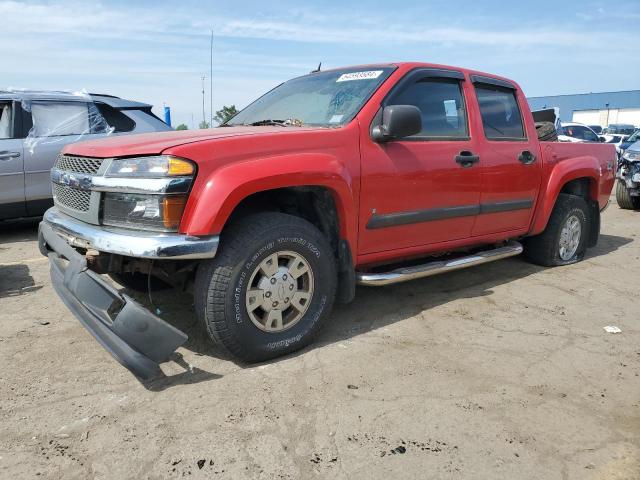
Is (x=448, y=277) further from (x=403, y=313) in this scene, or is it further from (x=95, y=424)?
(x=95, y=424)

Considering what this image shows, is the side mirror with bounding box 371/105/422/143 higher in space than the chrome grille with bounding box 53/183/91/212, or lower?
higher

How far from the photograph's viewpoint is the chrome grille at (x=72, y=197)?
2.93 m

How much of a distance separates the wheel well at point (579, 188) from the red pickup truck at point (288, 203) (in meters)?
0.95

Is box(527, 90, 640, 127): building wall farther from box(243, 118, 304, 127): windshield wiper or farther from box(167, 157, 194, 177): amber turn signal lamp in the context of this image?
box(167, 157, 194, 177): amber turn signal lamp

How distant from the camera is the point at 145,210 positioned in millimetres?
2652

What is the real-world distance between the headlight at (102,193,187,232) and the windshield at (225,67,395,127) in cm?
122

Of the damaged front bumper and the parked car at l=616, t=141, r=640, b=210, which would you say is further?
the parked car at l=616, t=141, r=640, b=210

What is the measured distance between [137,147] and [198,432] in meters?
1.45

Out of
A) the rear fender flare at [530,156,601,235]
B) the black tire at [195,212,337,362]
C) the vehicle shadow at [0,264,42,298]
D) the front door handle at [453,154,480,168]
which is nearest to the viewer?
the black tire at [195,212,337,362]

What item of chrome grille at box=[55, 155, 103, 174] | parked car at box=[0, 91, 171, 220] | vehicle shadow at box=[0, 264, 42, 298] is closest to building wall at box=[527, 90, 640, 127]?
parked car at box=[0, 91, 171, 220]

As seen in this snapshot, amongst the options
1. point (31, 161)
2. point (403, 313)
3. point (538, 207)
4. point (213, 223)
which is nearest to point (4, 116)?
point (31, 161)

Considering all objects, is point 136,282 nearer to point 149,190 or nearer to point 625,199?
point 149,190

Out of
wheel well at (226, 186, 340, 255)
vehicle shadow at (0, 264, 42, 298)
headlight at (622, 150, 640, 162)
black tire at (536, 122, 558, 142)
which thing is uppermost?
black tire at (536, 122, 558, 142)

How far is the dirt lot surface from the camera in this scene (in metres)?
2.14
